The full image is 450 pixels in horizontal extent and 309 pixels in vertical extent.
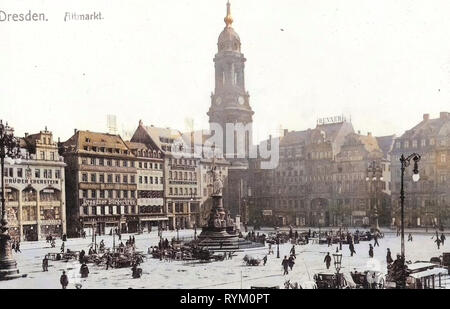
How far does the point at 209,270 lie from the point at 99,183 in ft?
84.7

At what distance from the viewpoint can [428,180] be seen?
33.7 meters

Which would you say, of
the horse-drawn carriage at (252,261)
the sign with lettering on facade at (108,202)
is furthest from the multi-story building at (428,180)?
the sign with lettering on facade at (108,202)

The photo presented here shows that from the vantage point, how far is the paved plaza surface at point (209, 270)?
64.3 ft

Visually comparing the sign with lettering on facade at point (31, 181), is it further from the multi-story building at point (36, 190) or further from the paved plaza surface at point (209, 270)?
the paved plaza surface at point (209, 270)

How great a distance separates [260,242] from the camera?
35094 mm

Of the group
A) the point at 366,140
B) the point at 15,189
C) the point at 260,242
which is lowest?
the point at 260,242

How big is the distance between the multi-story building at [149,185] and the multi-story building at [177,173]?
18.4 inches

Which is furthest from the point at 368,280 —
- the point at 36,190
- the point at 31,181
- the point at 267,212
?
the point at 267,212

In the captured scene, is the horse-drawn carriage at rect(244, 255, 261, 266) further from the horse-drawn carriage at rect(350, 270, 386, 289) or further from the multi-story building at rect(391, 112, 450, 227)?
the multi-story building at rect(391, 112, 450, 227)

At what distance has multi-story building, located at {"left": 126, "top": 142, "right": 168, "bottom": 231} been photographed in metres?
50.7

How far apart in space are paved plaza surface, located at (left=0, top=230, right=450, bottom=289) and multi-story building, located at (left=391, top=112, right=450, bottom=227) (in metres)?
3.58
